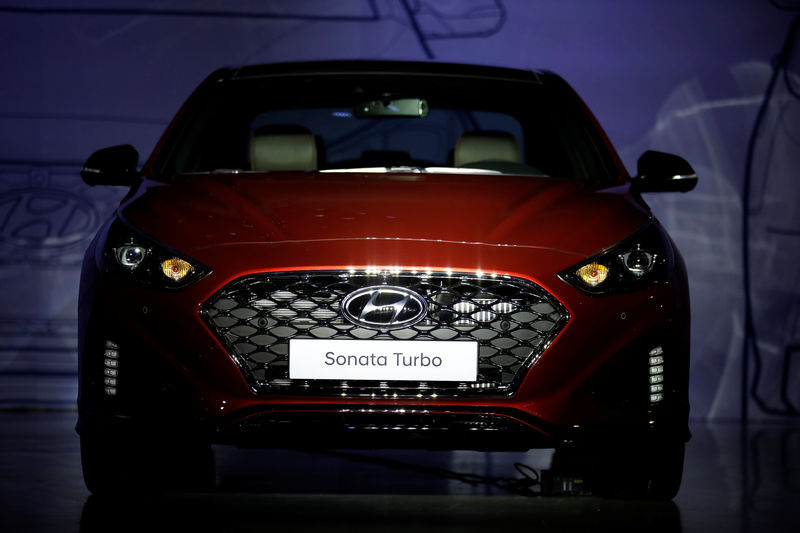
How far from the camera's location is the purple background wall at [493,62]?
308 inches

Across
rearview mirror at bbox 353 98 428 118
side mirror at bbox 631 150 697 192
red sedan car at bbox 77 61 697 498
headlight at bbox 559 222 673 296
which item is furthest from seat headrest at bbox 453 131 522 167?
headlight at bbox 559 222 673 296

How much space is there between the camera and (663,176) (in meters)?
4.54

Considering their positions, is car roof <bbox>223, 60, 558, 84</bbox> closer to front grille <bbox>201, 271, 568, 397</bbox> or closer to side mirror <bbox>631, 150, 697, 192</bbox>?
side mirror <bbox>631, 150, 697, 192</bbox>

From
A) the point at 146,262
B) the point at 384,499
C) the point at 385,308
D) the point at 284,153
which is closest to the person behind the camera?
the point at 385,308

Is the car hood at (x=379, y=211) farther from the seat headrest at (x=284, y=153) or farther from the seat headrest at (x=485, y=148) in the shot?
the seat headrest at (x=485, y=148)

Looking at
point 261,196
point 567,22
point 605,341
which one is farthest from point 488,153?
point 567,22

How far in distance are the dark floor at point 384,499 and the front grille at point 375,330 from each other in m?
0.53

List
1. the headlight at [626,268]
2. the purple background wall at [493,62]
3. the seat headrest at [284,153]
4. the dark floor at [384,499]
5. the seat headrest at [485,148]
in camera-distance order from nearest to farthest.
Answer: the headlight at [626,268] → the dark floor at [384,499] → the seat headrest at [284,153] → the seat headrest at [485,148] → the purple background wall at [493,62]

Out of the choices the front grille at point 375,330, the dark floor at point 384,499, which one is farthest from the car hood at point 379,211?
the dark floor at point 384,499

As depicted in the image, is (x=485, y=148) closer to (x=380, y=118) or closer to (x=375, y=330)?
(x=380, y=118)

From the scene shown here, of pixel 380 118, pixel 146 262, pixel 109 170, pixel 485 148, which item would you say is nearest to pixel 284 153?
pixel 380 118

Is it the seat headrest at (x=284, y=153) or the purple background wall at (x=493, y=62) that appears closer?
the seat headrest at (x=284, y=153)

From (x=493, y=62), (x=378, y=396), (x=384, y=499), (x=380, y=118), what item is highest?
(x=493, y=62)

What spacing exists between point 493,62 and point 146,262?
4506mm
